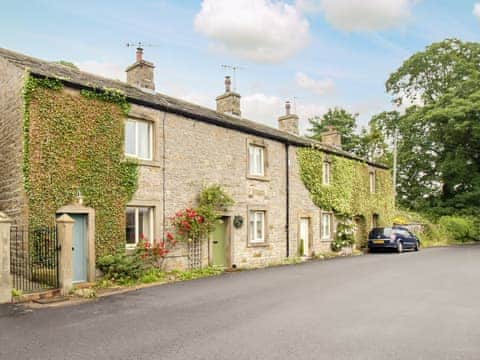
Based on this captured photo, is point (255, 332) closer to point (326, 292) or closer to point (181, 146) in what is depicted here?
point (326, 292)

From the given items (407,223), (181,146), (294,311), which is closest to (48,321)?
(294,311)

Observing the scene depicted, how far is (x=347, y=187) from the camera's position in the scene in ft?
81.4

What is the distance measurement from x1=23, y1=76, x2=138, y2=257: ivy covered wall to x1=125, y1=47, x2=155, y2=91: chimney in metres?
3.44

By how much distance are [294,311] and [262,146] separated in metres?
11.0

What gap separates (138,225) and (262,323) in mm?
7207

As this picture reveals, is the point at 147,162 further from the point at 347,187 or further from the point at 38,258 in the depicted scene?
the point at 347,187

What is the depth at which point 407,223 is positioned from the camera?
32.0 m

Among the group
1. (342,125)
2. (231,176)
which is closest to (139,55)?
(231,176)

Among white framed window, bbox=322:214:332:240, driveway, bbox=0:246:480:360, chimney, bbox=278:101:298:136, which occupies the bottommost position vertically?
driveway, bbox=0:246:480:360

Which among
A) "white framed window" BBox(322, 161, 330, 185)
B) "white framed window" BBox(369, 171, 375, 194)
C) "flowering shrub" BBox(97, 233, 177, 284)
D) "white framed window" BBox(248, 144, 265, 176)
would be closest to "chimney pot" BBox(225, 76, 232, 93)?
"white framed window" BBox(248, 144, 265, 176)

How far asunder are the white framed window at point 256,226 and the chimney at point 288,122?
869cm

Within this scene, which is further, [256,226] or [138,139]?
[256,226]

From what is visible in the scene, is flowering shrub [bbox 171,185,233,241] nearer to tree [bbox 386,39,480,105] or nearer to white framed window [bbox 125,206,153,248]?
white framed window [bbox 125,206,153,248]

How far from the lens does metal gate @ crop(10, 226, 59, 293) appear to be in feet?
36.5
